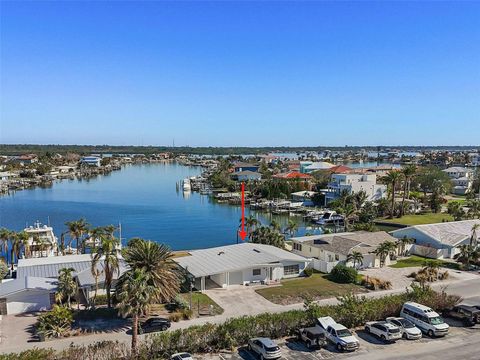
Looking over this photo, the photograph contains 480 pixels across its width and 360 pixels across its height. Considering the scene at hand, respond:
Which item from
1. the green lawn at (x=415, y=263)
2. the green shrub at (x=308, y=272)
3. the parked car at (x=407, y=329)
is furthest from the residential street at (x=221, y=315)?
the green shrub at (x=308, y=272)

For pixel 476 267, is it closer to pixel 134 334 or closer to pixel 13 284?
pixel 134 334

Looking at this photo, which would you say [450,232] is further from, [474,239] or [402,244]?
[402,244]

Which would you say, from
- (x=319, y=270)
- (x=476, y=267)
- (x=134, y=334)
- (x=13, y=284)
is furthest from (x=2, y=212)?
(x=476, y=267)

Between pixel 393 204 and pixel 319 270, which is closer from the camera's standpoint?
pixel 319 270

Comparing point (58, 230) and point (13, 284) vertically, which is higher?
point (13, 284)

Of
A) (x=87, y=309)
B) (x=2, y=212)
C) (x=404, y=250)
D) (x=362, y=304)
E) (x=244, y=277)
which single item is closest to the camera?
(x=362, y=304)

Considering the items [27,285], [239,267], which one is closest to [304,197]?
[239,267]

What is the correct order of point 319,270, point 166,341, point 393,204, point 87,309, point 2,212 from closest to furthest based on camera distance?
point 166,341
point 87,309
point 319,270
point 393,204
point 2,212
